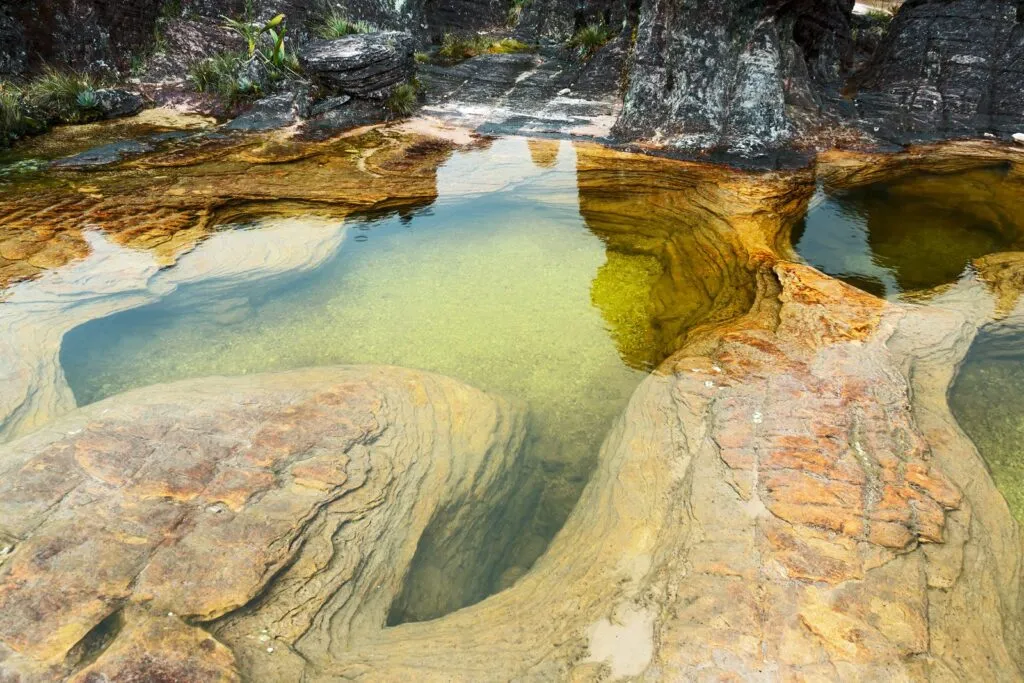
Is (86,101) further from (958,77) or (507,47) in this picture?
(958,77)

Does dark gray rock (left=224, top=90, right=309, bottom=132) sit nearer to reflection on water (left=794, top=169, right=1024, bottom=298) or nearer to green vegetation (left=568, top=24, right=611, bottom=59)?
green vegetation (left=568, top=24, right=611, bottom=59)

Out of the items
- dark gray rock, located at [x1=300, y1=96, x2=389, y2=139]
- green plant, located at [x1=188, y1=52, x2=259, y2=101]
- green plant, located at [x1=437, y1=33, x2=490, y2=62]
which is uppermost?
green plant, located at [x1=437, y1=33, x2=490, y2=62]

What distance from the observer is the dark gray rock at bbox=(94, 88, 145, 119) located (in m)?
6.88

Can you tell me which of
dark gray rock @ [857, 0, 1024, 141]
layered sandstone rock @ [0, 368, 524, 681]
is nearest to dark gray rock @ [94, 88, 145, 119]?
layered sandstone rock @ [0, 368, 524, 681]

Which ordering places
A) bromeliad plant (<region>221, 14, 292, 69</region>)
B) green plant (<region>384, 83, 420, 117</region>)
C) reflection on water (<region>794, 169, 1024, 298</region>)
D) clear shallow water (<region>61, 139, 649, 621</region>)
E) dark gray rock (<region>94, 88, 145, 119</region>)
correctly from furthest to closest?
bromeliad plant (<region>221, 14, 292, 69</region>), green plant (<region>384, 83, 420, 117</region>), dark gray rock (<region>94, 88, 145, 119</region>), reflection on water (<region>794, 169, 1024, 298</region>), clear shallow water (<region>61, 139, 649, 621</region>)

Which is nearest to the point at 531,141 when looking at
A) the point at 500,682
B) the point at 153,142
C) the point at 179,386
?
the point at 153,142

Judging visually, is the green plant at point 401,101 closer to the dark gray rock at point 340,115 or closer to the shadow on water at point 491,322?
the dark gray rock at point 340,115

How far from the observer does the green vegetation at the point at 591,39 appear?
902 cm

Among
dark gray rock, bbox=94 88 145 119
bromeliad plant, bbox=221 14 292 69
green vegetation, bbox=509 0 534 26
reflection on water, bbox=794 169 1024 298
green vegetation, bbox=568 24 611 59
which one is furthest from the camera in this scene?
green vegetation, bbox=509 0 534 26

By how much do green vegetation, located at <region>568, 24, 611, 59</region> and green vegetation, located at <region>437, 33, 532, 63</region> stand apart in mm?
1196

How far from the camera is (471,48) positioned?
33.6ft

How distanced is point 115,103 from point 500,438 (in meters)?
7.16

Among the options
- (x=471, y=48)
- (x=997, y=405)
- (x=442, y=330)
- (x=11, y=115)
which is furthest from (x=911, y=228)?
(x=11, y=115)

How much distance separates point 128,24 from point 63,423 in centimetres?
781
